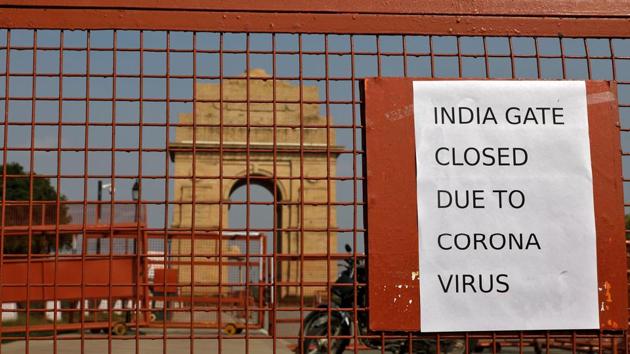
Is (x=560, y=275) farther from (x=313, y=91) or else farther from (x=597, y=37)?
(x=313, y=91)

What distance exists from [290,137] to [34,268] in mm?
13214

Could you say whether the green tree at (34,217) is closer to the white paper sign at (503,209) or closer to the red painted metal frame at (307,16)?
the red painted metal frame at (307,16)

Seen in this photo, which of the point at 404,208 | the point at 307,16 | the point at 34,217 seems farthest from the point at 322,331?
the point at 34,217

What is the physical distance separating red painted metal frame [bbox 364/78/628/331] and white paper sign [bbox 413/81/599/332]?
49mm

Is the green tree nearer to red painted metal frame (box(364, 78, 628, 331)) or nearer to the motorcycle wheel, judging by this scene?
red painted metal frame (box(364, 78, 628, 331))

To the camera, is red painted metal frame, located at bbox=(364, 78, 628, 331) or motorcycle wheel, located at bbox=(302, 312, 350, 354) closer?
red painted metal frame, located at bbox=(364, 78, 628, 331)

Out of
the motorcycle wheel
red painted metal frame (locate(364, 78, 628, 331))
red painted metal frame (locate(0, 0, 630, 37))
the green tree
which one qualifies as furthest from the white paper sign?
the motorcycle wheel

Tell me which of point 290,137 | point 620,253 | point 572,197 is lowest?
point 620,253

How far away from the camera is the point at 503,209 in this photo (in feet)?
12.4

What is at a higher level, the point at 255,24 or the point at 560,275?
the point at 255,24

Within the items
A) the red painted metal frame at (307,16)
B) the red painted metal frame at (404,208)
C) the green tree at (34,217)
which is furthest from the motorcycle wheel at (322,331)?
the red painted metal frame at (307,16)

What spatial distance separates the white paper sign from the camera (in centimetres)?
375

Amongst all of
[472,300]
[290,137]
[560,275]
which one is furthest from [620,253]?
[290,137]

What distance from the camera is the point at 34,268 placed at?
10.9 m
